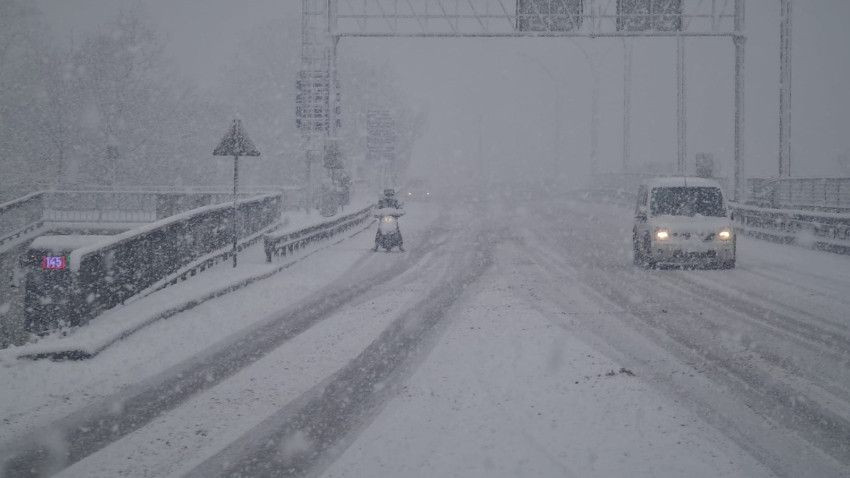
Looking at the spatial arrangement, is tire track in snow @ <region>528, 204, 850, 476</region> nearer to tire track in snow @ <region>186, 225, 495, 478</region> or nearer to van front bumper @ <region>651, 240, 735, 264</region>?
van front bumper @ <region>651, 240, 735, 264</region>

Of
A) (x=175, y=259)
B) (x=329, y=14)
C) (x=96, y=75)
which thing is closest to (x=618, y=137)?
(x=96, y=75)

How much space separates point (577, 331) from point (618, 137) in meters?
137

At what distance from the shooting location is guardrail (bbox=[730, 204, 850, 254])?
20.8 meters

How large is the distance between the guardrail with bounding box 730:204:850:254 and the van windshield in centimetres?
439

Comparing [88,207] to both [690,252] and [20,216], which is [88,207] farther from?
[690,252]

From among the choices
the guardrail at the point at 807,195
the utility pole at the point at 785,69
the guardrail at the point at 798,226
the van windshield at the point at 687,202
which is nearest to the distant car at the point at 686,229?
the van windshield at the point at 687,202

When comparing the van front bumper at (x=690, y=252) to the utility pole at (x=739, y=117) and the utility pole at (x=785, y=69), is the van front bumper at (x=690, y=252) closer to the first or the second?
the utility pole at (x=785, y=69)

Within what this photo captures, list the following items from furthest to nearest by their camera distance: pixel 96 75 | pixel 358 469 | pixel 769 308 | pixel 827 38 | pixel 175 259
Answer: pixel 827 38 → pixel 96 75 → pixel 175 259 → pixel 769 308 → pixel 358 469

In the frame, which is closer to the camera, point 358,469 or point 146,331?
point 358,469

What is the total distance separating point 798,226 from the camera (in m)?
23.5

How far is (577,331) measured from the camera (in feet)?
34.2

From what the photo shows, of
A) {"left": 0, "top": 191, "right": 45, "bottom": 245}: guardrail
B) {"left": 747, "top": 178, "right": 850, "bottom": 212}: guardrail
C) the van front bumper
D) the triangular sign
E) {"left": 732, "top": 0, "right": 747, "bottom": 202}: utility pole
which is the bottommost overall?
the van front bumper

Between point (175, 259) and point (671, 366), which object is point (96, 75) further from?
point (671, 366)

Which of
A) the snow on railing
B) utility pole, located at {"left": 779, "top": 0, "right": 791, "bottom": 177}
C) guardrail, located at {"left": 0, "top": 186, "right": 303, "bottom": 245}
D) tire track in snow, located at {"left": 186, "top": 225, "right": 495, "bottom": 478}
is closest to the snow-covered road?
tire track in snow, located at {"left": 186, "top": 225, "right": 495, "bottom": 478}
